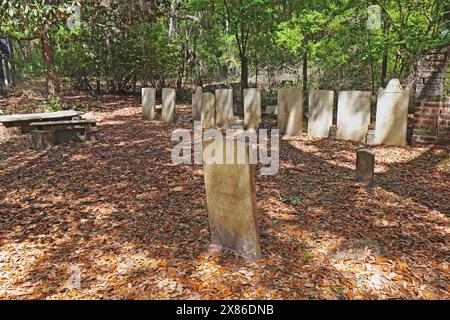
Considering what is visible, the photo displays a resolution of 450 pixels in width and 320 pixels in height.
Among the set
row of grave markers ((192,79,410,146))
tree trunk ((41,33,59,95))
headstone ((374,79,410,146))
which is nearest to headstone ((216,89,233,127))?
row of grave markers ((192,79,410,146))

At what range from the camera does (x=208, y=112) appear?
35.2ft

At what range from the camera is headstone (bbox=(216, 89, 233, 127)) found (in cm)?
1071

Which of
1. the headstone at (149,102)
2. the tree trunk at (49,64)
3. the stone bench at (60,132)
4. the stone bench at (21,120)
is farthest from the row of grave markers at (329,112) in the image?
the tree trunk at (49,64)

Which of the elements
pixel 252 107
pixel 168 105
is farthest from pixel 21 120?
pixel 252 107

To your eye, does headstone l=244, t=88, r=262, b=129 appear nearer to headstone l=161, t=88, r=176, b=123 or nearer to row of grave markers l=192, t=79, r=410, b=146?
row of grave markers l=192, t=79, r=410, b=146

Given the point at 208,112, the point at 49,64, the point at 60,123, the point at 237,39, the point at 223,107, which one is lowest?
the point at 60,123

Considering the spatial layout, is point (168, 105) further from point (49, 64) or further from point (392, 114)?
point (392, 114)

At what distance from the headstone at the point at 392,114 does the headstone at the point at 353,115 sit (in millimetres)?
338

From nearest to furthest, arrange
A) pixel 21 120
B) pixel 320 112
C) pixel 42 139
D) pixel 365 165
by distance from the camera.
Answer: pixel 365 165 < pixel 42 139 < pixel 320 112 < pixel 21 120

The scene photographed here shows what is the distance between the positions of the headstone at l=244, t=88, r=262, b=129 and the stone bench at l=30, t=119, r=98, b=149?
4.16m

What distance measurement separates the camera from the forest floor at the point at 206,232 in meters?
3.28

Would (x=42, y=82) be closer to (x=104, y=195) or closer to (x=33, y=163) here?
(x=33, y=163)

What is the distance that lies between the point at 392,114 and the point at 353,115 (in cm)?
88
